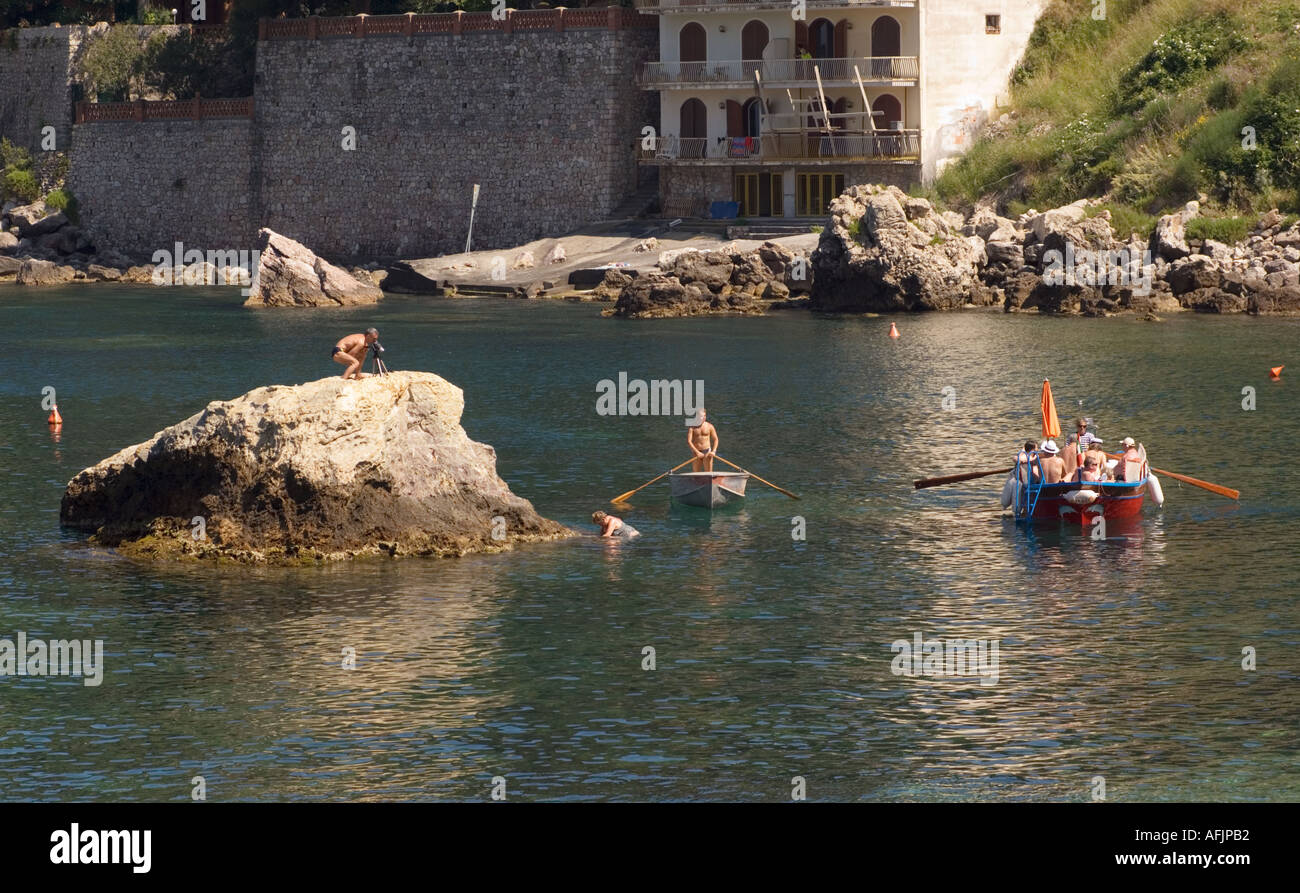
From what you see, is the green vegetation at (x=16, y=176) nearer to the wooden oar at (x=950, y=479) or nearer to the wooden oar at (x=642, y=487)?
the wooden oar at (x=642, y=487)

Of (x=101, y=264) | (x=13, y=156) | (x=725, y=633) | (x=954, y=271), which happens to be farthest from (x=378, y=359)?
(x=13, y=156)

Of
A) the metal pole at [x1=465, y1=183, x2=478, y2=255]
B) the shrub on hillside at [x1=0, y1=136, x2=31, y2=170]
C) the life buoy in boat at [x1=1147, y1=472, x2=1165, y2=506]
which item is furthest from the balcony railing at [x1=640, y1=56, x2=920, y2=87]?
the life buoy in boat at [x1=1147, y1=472, x2=1165, y2=506]

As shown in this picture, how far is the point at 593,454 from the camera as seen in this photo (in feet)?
133

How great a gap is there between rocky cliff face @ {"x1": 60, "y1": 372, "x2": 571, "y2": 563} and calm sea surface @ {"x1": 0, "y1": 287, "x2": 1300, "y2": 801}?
725mm

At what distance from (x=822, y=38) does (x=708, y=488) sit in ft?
171

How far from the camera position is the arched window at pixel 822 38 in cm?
8294

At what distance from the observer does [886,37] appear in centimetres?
8188

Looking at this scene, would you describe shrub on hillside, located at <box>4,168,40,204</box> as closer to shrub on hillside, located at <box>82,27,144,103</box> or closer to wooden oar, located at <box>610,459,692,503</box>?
shrub on hillside, located at <box>82,27,144,103</box>

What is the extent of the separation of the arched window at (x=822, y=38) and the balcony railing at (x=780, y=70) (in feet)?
4.72

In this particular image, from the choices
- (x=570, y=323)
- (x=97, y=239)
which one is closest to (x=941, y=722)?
(x=570, y=323)

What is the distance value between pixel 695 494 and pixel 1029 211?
42805mm

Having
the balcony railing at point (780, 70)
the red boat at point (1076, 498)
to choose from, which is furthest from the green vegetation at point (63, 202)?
the red boat at point (1076, 498)
